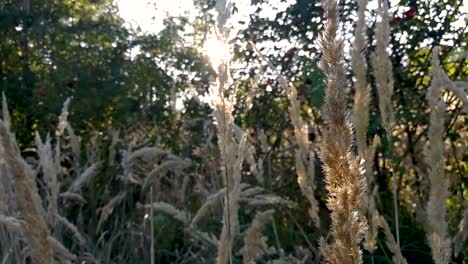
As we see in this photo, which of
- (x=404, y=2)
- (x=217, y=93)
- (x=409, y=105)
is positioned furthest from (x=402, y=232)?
(x=217, y=93)

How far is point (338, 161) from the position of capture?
3.10 ft

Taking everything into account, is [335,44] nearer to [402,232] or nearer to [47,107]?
[402,232]

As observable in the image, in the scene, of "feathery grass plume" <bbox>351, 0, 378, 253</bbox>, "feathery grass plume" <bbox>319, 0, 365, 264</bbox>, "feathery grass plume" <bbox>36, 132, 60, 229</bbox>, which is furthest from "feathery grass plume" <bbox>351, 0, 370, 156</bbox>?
"feathery grass plume" <bbox>36, 132, 60, 229</bbox>

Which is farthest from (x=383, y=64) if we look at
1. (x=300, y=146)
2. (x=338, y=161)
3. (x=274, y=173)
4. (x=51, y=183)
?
(x=274, y=173)

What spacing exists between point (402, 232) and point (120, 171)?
81.3 inches

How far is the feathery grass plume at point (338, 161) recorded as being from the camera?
3.07 feet

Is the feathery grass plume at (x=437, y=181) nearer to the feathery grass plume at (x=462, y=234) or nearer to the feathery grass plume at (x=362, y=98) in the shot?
the feathery grass plume at (x=362, y=98)

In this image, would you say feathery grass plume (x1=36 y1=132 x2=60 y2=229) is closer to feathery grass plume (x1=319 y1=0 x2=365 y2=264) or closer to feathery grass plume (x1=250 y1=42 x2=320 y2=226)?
feathery grass plume (x1=250 y1=42 x2=320 y2=226)

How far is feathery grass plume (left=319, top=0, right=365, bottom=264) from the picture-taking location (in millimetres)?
937

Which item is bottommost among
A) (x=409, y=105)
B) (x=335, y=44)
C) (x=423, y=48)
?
(x=335, y=44)

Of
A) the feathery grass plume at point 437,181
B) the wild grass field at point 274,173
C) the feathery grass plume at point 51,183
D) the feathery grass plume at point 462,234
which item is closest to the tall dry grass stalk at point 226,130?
the wild grass field at point 274,173

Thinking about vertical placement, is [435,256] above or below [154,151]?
below

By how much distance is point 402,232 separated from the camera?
10.8 feet

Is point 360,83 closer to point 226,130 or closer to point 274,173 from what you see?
point 226,130
